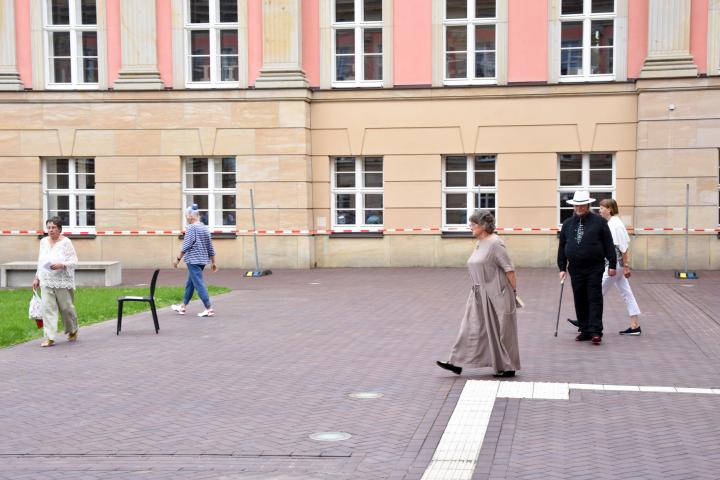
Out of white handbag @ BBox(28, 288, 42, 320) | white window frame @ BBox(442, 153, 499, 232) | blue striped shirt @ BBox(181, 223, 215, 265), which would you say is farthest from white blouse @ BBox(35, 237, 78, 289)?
white window frame @ BBox(442, 153, 499, 232)

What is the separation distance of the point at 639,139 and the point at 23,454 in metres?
20.1

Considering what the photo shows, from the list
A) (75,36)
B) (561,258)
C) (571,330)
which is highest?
(75,36)

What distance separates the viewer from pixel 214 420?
8258 millimetres

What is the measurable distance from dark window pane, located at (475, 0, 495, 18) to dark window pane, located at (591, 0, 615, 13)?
2.59 meters

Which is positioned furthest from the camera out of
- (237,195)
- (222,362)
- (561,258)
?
(237,195)

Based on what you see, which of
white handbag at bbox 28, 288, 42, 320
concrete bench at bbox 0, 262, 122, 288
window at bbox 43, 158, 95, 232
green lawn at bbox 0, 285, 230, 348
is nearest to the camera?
white handbag at bbox 28, 288, 42, 320

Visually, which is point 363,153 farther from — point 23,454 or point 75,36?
point 23,454

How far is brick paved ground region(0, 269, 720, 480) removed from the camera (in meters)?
6.92

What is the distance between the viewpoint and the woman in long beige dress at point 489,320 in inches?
396

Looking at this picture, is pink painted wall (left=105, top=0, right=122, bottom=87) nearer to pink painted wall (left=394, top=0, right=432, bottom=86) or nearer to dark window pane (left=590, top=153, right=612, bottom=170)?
pink painted wall (left=394, top=0, right=432, bottom=86)

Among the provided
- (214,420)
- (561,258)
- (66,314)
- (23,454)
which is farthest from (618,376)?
(66,314)

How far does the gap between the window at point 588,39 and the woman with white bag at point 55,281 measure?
632 inches

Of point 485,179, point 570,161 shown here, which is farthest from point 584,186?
point 485,179

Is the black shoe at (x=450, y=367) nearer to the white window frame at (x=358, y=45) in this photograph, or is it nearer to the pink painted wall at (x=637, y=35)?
the pink painted wall at (x=637, y=35)
